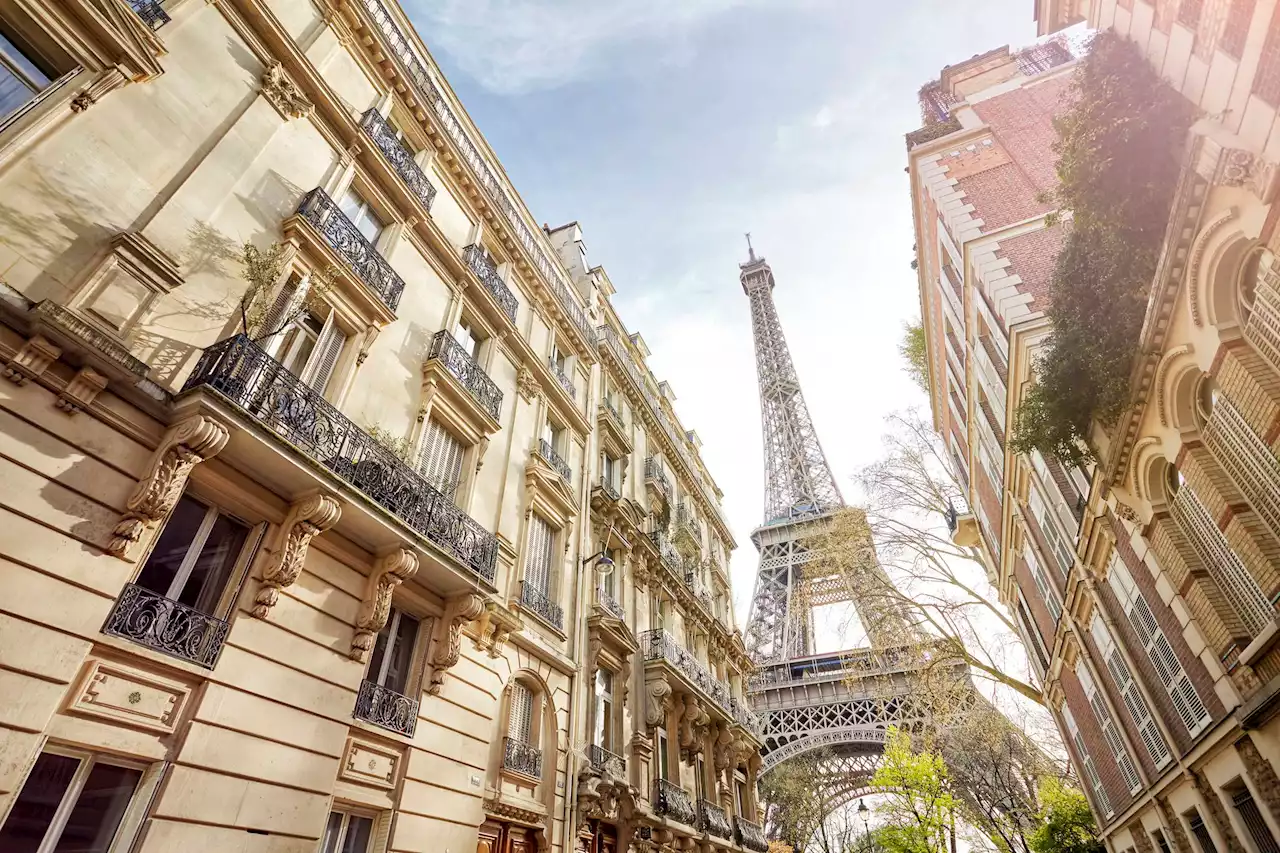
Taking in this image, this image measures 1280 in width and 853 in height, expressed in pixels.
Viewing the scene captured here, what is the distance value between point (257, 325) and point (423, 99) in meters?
8.28

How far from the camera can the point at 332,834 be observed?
7863 mm

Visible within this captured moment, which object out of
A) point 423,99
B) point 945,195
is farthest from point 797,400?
point 423,99

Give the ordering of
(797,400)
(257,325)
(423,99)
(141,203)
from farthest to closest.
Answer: (797,400), (423,99), (257,325), (141,203)

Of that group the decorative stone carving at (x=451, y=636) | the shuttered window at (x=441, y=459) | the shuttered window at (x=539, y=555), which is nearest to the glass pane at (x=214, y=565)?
the decorative stone carving at (x=451, y=636)

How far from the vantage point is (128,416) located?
269 inches

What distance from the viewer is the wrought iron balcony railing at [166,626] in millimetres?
6277

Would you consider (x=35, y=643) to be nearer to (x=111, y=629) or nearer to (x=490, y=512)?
(x=111, y=629)


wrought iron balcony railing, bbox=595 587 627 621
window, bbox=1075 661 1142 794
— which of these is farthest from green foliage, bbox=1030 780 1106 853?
wrought iron balcony railing, bbox=595 587 627 621

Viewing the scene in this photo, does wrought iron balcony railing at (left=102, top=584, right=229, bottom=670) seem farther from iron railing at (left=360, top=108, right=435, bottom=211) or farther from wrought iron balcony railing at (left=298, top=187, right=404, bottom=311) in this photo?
iron railing at (left=360, top=108, right=435, bottom=211)

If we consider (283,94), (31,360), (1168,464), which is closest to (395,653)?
(31,360)

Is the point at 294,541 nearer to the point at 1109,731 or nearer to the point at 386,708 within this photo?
the point at 386,708

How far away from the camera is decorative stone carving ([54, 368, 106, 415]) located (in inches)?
250

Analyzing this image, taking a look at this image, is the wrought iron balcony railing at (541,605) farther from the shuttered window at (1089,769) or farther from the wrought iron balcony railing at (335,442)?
the shuttered window at (1089,769)

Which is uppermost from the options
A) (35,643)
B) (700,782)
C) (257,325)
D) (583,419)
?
(583,419)
